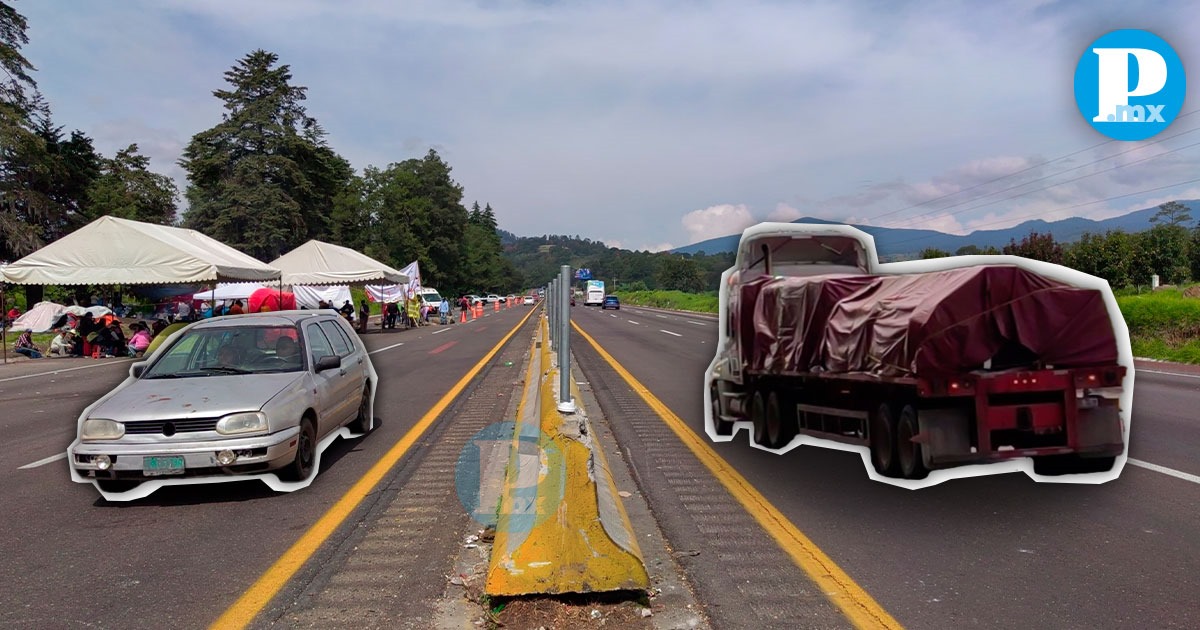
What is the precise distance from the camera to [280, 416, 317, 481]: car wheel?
22.6ft

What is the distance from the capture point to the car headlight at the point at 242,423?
6.32 metres

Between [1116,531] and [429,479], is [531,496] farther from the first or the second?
[1116,531]

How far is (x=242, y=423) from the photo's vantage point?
6398 millimetres

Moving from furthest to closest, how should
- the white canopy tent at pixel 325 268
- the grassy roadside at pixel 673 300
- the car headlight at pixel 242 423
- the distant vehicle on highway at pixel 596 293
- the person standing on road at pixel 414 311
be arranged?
1. the distant vehicle on highway at pixel 596 293
2. the grassy roadside at pixel 673 300
3. the person standing on road at pixel 414 311
4. the white canopy tent at pixel 325 268
5. the car headlight at pixel 242 423

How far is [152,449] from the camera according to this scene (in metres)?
6.20

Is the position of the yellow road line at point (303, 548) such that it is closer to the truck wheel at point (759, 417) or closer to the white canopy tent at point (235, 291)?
the truck wheel at point (759, 417)

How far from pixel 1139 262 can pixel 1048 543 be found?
57.4 meters

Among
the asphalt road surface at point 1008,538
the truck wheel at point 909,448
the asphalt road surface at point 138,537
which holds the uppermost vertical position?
the truck wheel at point 909,448

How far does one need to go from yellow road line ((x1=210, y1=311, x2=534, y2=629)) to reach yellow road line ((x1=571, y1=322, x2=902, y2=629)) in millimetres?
2955

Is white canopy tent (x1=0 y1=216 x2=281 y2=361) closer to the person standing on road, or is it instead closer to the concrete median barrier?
the concrete median barrier

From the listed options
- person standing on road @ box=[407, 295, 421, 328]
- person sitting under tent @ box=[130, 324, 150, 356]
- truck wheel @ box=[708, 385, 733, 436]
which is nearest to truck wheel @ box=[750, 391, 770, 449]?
truck wheel @ box=[708, 385, 733, 436]

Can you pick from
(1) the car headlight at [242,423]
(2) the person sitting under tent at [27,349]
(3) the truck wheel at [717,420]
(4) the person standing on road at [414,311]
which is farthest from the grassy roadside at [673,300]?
(1) the car headlight at [242,423]

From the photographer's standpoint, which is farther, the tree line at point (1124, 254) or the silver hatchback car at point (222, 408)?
the tree line at point (1124, 254)

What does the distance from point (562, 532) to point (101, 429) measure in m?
4.06
